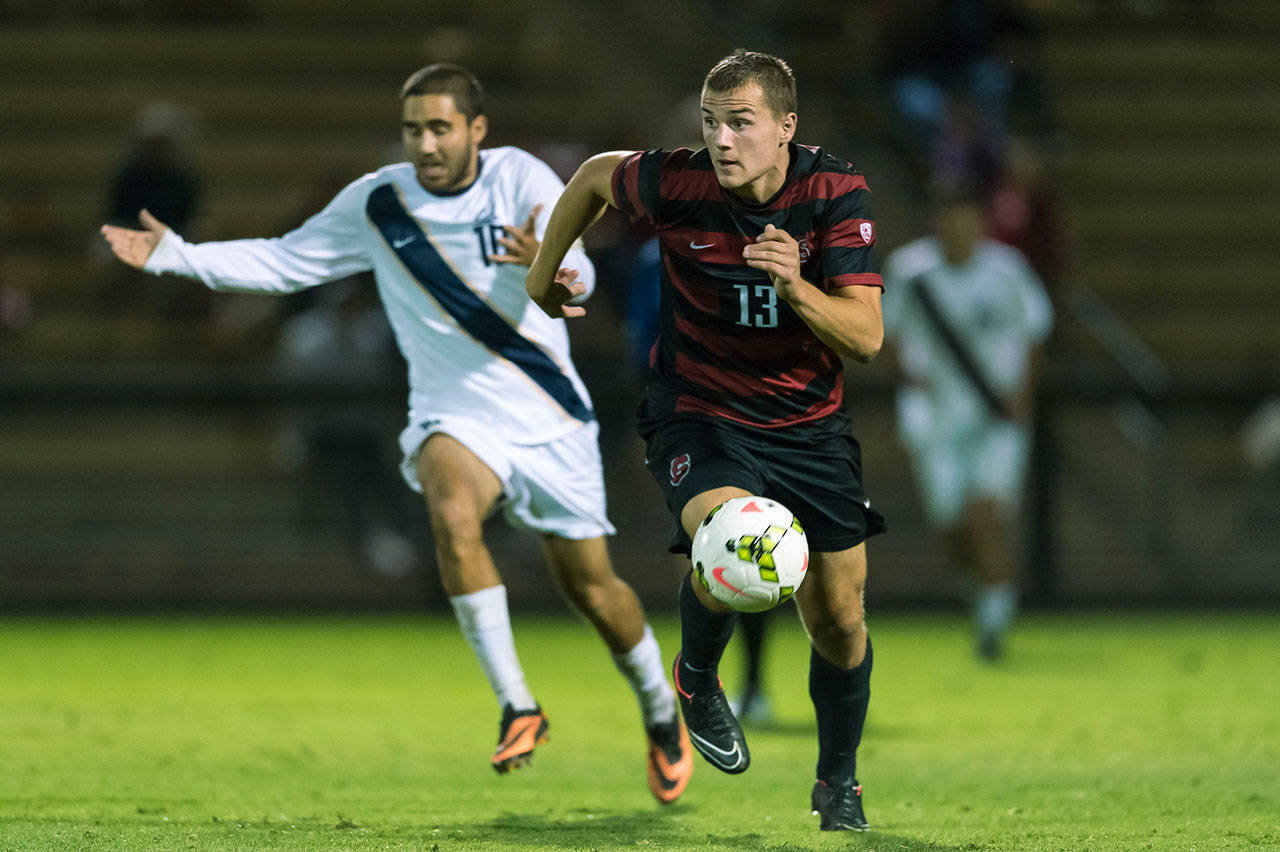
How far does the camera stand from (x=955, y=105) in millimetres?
15555

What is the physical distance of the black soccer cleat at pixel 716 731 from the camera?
5578 mm

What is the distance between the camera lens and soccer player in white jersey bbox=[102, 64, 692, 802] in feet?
22.2

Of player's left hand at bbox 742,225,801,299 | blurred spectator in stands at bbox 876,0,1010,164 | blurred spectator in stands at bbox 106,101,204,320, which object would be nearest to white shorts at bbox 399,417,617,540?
player's left hand at bbox 742,225,801,299

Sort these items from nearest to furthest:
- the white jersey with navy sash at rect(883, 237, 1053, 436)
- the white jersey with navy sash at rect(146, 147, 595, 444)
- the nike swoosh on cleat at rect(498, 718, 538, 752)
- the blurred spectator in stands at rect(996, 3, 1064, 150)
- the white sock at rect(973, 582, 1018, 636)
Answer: the nike swoosh on cleat at rect(498, 718, 538, 752)
the white jersey with navy sash at rect(146, 147, 595, 444)
the white sock at rect(973, 582, 1018, 636)
the white jersey with navy sash at rect(883, 237, 1053, 436)
the blurred spectator in stands at rect(996, 3, 1064, 150)

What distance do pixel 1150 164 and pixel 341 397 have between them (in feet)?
31.4

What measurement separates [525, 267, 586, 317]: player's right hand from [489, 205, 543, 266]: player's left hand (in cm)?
67

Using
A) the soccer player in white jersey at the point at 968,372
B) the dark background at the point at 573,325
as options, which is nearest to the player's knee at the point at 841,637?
the dark background at the point at 573,325

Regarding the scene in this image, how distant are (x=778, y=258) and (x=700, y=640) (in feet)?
4.20

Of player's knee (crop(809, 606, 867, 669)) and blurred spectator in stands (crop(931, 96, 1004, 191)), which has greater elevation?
blurred spectator in stands (crop(931, 96, 1004, 191))

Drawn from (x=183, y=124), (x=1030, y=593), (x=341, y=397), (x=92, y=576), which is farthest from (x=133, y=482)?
(x=1030, y=593)

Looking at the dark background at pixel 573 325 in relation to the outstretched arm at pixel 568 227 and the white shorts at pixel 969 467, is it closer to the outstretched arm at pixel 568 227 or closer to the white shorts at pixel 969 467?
the white shorts at pixel 969 467

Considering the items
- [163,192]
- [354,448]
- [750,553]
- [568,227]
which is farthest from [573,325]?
[750,553]

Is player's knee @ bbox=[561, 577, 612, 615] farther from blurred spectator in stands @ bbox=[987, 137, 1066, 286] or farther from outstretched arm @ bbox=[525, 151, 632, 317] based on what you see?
blurred spectator in stands @ bbox=[987, 137, 1066, 286]

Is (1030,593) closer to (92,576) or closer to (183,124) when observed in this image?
(92,576)
